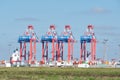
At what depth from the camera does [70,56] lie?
580 feet

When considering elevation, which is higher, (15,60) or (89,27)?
(89,27)

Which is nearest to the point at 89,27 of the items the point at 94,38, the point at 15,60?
the point at 94,38

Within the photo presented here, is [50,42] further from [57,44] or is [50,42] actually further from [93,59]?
[93,59]

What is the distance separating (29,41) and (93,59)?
27.3 metres

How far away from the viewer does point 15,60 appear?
151m

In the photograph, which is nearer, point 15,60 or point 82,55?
point 15,60

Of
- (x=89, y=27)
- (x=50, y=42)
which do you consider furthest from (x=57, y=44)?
(x=89, y=27)

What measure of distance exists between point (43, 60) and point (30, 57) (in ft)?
23.7

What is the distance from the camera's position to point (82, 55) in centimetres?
18288

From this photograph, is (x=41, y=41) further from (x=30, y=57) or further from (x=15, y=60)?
(x=15, y=60)

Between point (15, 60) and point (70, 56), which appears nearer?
point (15, 60)

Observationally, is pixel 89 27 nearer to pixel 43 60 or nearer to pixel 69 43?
pixel 69 43

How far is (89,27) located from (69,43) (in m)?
11.9

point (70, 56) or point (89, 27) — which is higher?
point (89, 27)
